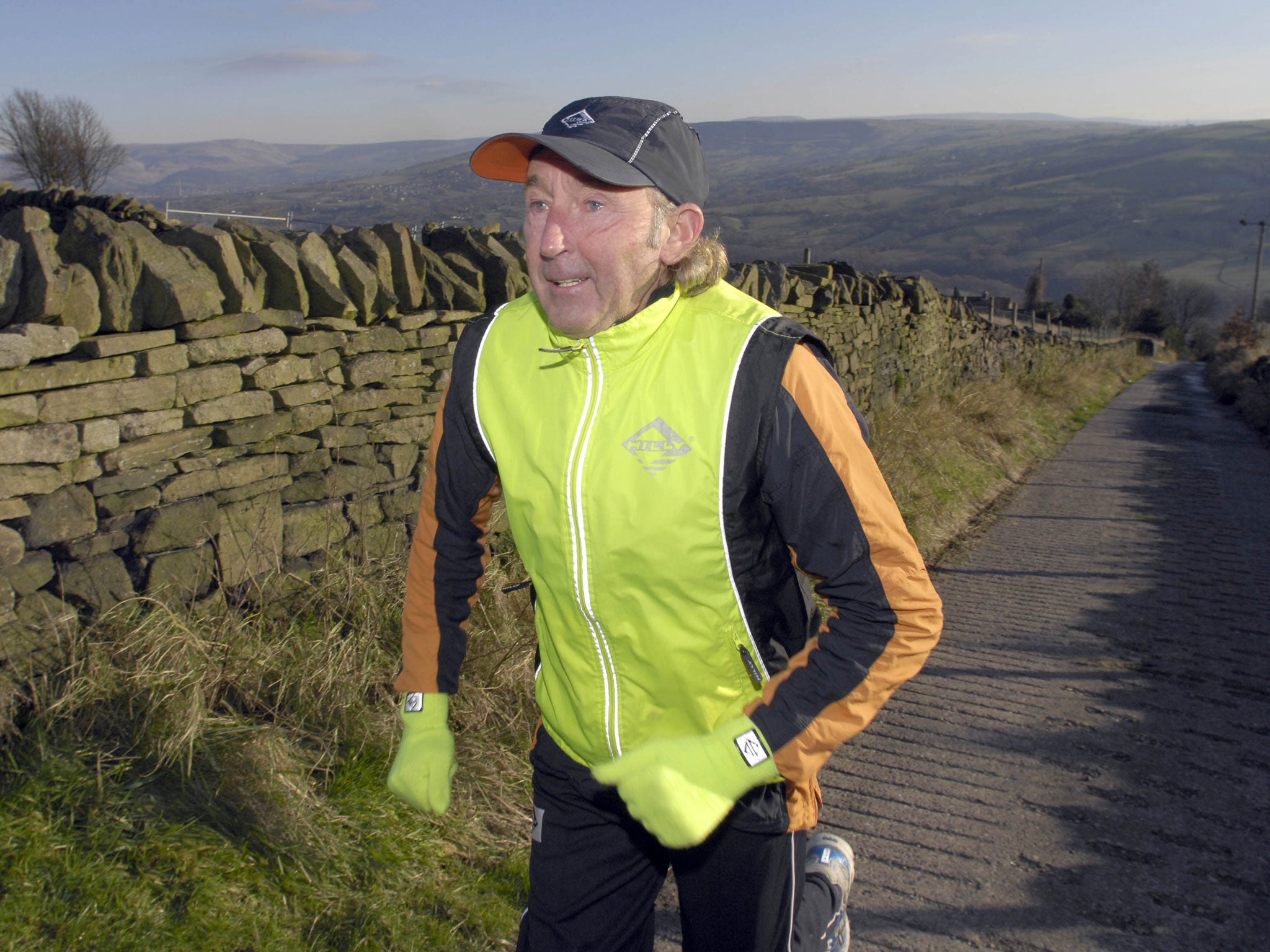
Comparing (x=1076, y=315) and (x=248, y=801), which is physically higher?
(x=248, y=801)

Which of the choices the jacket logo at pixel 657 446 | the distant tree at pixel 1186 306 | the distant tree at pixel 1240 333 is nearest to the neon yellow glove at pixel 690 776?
the jacket logo at pixel 657 446

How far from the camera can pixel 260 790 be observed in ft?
9.44

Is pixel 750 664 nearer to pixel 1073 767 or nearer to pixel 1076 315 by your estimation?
pixel 1073 767

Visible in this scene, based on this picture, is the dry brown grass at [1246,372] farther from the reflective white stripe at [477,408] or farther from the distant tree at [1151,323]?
the reflective white stripe at [477,408]

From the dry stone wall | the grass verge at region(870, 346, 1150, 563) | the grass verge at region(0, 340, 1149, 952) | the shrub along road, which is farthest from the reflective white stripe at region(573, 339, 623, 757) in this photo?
the grass verge at region(870, 346, 1150, 563)

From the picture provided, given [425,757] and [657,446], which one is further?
[425,757]

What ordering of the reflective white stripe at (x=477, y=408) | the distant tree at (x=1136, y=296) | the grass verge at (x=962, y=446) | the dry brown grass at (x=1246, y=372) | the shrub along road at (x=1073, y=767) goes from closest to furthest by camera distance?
1. the reflective white stripe at (x=477, y=408)
2. the shrub along road at (x=1073, y=767)
3. the grass verge at (x=962, y=446)
4. the dry brown grass at (x=1246, y=372)
5. the distant tree at (x=1136, y=296)

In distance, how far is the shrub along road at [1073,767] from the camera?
2.86 metres

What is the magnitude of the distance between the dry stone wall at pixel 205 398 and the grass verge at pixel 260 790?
0.22 meters

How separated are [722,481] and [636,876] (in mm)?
901

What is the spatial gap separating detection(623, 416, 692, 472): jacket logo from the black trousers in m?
0.67

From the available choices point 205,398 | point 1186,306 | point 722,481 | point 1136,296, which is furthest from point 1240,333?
point 722,481

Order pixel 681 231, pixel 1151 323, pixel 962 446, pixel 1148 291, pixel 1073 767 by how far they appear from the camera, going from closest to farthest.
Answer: pixel 681 231 < pixel 1073 767 < pixel 962 446 < pixel 1151 323 < pixel 1148 291

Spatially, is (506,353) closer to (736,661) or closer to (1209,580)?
(736,661)
